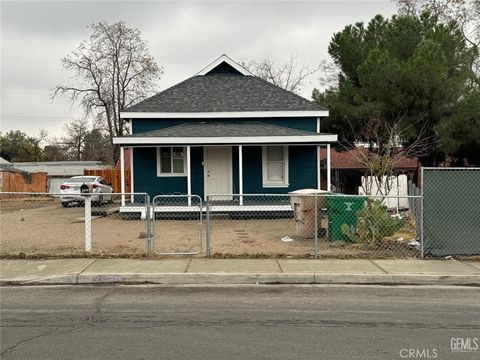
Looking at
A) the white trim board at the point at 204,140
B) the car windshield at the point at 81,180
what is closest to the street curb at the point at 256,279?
the white trim board at the point at 204,140

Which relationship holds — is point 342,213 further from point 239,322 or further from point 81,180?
point 81,180

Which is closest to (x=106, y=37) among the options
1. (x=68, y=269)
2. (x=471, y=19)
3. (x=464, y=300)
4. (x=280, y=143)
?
(x=471, y=19)

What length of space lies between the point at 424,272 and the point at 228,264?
137 inches

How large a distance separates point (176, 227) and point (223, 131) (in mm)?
4810

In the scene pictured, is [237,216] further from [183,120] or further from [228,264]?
[228,264]

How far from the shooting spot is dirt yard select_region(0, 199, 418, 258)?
35.1ft

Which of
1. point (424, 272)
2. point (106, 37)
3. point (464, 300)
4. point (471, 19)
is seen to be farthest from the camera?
point (106, 37)

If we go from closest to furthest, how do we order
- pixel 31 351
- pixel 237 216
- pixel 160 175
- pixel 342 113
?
pixel 31 351 < pixel 237 216 < pixel 160 175 < pixel 342 113

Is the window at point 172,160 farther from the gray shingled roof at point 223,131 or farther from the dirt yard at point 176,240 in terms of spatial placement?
the dirt yard at point 176,240

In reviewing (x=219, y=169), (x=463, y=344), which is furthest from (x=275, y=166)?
(x=463, y=344)

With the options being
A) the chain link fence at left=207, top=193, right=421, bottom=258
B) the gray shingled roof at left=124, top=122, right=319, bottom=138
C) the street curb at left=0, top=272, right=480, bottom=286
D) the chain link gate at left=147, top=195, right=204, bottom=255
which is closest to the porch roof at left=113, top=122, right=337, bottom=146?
the gray shingled roof at left=124, top=122, right=319, bottom=138

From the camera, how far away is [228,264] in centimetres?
960

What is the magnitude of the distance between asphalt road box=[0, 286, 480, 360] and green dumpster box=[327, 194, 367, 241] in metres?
3.60

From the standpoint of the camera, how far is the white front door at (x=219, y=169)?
20000 millimetres
